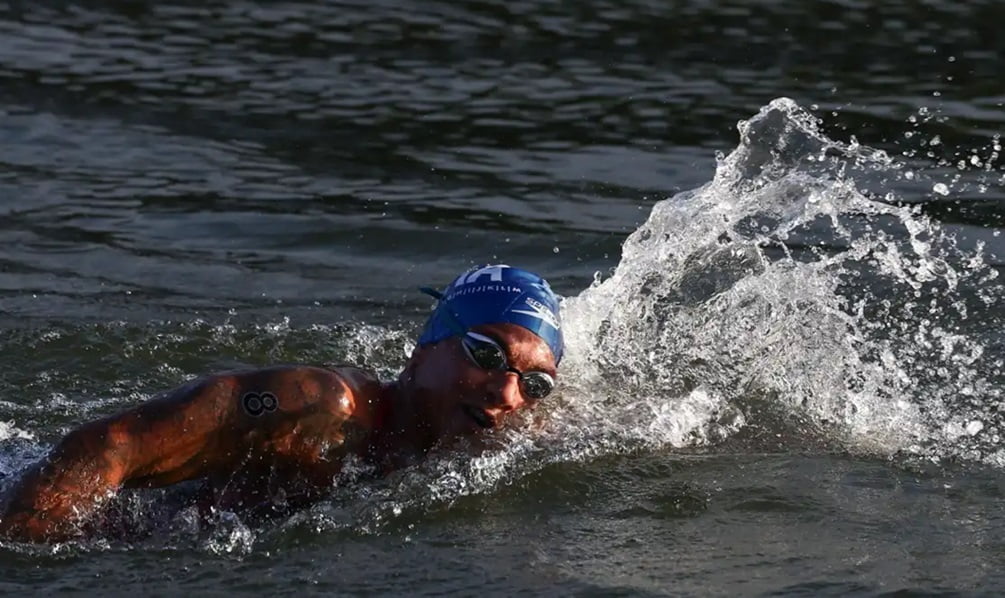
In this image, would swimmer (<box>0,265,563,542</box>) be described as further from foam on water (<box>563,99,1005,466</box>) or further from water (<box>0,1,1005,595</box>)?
foam on water (<box>563,99,1005,466</box>)

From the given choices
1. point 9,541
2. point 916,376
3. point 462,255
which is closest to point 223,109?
point 462,255

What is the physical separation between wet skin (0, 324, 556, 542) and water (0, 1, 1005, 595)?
0.43 feet

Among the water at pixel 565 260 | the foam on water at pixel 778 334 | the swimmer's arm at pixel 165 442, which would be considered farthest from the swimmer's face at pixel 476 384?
the foam on water at pixel 778 334

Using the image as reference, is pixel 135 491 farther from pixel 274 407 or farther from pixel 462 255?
pixel 462 255

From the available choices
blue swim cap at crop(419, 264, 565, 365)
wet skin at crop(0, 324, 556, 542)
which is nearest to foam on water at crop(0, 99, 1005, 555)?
wet skin at crop(0, 324, 556, 542)

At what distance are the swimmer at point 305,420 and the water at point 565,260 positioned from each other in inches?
5.5

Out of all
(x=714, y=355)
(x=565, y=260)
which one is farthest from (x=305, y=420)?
(x=565, y=260)

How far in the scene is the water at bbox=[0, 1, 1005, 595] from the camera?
20.7 feet

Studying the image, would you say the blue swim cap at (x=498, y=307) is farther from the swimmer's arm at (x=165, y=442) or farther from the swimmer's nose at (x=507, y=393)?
the swimmer's arm at (x=165, y=442)

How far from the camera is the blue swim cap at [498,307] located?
22.1 ft

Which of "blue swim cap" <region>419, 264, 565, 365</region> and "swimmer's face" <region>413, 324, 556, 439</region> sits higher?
"blue swim cap" <region>419, 264, 565, 365</region>

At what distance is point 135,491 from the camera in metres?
6.51

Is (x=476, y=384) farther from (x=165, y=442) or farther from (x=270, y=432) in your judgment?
(x=165, y=442)

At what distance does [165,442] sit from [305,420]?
53 cm
